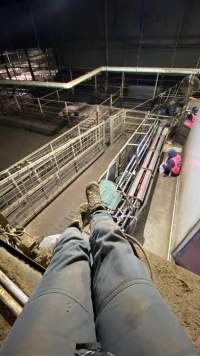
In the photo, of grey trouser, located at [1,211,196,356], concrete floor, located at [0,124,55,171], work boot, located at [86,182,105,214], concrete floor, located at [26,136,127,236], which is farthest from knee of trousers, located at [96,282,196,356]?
concrete floor, located at [0,124,55,171]

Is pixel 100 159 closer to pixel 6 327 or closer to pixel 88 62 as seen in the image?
pixel 6 327

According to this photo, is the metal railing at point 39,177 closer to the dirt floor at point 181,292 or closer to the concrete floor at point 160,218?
the concrete floor at point 160,218

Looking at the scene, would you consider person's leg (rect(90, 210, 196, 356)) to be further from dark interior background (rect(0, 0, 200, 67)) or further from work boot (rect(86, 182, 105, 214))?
dark interior background (rect(0, 0, 200, 67))

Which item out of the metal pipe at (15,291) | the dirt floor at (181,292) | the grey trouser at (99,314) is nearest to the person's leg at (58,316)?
the grey trouser at (99,314)

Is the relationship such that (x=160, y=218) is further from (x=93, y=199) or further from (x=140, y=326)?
(x=140, y=326)

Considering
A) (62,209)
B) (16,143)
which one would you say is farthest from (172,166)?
(16,143)

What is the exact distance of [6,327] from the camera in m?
0.99

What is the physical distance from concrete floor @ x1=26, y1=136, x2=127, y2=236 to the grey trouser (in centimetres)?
219

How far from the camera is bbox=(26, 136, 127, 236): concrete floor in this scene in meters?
2.97

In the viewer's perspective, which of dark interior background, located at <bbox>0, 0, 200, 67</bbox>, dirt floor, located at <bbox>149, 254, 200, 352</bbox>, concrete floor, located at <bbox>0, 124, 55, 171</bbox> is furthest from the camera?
dark interior background, located at <bbox>0, 0, 200, 67</bbox>

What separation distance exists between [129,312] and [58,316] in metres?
0.27

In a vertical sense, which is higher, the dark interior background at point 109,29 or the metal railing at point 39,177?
the dark interior background at point 109,29

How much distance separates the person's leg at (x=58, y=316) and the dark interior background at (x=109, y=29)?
28.2 feet

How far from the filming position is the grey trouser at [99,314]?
1.73 feet
